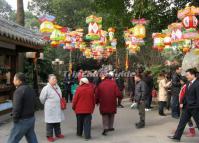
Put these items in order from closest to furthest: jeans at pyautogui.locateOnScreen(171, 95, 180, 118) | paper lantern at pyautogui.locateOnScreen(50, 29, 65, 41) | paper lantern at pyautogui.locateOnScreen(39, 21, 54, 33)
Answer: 1. jeans at pyautogui.locateOnScreen(171, 95, 180, 118)
2. paper lantern at pyautogui.locateOnScreen(39, 21, 54, 33)
3. paper lantern at pyautogui.locateOnScreen(50, 29, 65, 41)

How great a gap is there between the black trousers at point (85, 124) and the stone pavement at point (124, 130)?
7.3 inches

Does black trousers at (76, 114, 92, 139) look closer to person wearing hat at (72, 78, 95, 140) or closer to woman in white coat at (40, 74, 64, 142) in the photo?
person wearing hat at (72, 78, 95, 140)

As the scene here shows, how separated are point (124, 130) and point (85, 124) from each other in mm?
1802

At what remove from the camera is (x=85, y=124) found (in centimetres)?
1008

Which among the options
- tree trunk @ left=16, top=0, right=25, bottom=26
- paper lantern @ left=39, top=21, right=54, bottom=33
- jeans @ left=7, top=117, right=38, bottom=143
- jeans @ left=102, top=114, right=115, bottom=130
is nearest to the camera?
jeans @ left=7, top=117, right=38, bottom=143

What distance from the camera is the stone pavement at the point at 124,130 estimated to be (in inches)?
390

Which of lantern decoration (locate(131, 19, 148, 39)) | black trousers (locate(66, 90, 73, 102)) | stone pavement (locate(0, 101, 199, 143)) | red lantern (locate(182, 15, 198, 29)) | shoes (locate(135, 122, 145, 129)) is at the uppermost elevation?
lantern decoration (locate(131, 19, 148, 39))

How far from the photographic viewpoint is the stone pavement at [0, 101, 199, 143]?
9898 millimetres

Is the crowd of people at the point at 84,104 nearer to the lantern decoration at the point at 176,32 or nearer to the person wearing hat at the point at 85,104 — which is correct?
the person wearing hat at the point at 85,104

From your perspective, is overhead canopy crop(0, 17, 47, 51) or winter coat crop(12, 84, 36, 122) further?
overhead canopy crop(0, 17, 47, 51)

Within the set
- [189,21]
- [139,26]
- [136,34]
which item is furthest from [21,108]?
[136,34]

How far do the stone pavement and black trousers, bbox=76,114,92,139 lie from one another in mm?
187

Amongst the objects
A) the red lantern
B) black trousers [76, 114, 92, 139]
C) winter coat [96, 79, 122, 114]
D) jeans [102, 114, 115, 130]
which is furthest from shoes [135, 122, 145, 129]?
the red lantern

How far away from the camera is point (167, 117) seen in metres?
14.3
